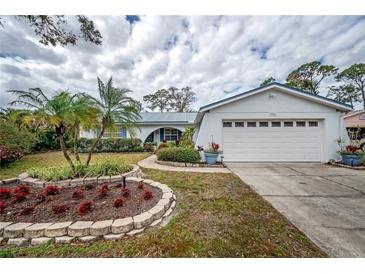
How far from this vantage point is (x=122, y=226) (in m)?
2.23

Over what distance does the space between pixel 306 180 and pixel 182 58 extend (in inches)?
318

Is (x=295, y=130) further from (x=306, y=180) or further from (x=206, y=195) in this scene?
(x=206, y=195)

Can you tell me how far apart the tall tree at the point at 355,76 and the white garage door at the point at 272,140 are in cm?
2333

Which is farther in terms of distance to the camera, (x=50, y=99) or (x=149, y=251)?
(x=50, y=99)

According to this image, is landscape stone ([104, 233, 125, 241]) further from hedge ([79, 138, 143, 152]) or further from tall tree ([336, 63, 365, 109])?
tall tree ([336, 63, 365, 109])

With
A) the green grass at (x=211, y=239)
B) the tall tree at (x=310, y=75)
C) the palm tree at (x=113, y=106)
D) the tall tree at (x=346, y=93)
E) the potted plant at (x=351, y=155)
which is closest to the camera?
the green grass at (x=211, y=239)

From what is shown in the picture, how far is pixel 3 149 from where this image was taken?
6.78 m

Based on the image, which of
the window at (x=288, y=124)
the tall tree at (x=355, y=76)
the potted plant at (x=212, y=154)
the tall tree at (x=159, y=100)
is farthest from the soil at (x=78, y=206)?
the tall tree at (x=355, y=76)

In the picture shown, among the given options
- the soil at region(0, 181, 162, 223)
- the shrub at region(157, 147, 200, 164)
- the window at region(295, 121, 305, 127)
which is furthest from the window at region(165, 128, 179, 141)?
the soil at region(0, 181, 162, 223)

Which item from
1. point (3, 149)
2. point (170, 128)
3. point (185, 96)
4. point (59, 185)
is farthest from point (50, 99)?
point (185, 96)

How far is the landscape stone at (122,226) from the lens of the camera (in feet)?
7.24

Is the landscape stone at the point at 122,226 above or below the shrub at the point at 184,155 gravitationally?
below

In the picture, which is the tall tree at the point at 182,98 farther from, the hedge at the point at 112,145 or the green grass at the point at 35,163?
the green grass at the point at 35,163

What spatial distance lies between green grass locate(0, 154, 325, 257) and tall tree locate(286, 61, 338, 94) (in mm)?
24372
